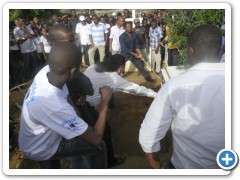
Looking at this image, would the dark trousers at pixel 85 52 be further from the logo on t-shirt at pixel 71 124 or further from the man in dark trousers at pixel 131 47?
the logo on t-shirt at pixel 71 124

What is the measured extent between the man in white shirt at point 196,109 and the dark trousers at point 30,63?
570cm

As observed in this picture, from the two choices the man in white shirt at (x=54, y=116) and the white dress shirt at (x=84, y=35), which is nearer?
the man in white shirt at (x=54, y=116)

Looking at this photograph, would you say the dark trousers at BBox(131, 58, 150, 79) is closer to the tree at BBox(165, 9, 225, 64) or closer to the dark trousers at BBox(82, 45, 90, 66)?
the dark trousers at BBox(82, 45, 90, 66)

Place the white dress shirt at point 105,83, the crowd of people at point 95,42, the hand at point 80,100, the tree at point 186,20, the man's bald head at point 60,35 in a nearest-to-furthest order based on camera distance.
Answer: the hand at point 80,100 → the man's bald head at point 60,35 → the white dress shirt at point 105,83 → the tree at point 186,20 → the crowd of people at point 95,42

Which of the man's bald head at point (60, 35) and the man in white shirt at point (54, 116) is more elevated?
the man's bald head at point (60, 35)

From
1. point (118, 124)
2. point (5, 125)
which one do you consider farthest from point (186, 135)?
point (118, 124)

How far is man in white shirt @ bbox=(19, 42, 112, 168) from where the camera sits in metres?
1.94

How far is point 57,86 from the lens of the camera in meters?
2.06

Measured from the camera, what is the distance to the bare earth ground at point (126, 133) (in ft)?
11.8

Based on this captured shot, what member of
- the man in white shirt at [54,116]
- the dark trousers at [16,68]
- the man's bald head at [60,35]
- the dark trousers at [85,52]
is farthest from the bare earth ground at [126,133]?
the dark trousers at [85,52]

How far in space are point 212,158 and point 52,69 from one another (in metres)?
1.26

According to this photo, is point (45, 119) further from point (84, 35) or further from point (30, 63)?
point (84, 35)

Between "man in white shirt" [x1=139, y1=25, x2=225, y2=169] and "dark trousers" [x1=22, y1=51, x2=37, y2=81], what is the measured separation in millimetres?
5698

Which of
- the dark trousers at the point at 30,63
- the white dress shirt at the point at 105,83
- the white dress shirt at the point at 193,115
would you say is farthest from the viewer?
the dark trousers at the point at 30,63
